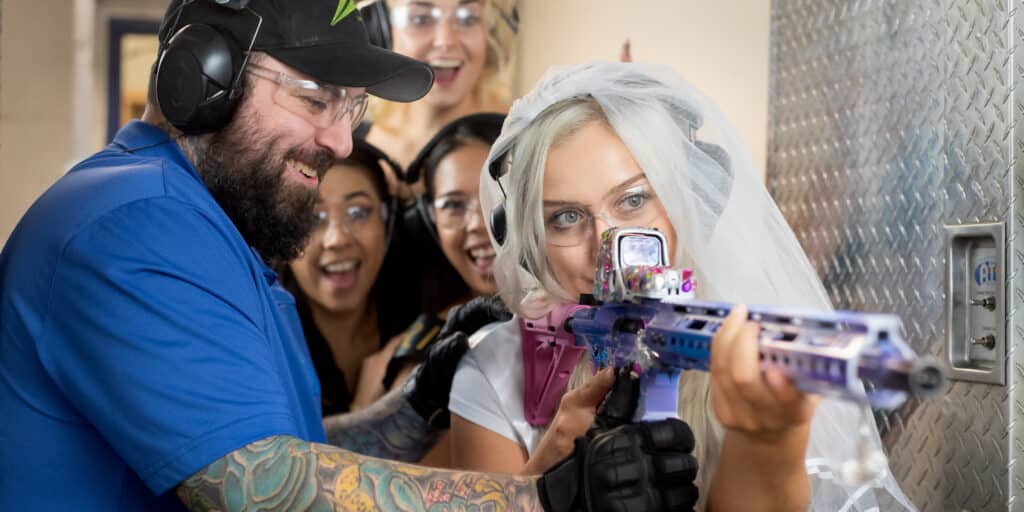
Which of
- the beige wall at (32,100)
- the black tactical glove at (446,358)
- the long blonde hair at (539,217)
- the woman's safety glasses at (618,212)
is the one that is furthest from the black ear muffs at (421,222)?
the beige wall at (32,100)

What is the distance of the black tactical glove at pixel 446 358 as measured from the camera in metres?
2.26

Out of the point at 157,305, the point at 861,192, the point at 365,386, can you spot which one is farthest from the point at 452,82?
the point at 157,305

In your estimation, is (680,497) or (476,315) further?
(476,315)

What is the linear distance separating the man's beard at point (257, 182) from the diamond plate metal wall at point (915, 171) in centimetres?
128

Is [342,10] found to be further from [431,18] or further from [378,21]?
[431,18]

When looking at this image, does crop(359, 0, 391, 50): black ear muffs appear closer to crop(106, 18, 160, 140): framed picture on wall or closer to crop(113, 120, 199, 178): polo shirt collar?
crop(113, 120, 199, 178): polo shirt collar

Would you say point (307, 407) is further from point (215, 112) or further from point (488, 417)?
point (215, 112)

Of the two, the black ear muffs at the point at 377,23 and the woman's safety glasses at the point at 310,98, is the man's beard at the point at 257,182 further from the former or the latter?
the black ear muffs at the point at 377,23

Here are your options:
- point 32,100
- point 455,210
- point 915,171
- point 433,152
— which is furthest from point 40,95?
point 915,171

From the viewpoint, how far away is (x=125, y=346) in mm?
1387

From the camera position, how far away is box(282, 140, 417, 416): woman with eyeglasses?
346 centimetres

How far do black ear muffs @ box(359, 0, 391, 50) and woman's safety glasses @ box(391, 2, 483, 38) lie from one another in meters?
0.16

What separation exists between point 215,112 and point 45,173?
12.4 ft

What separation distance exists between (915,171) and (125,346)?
1.69 meters
